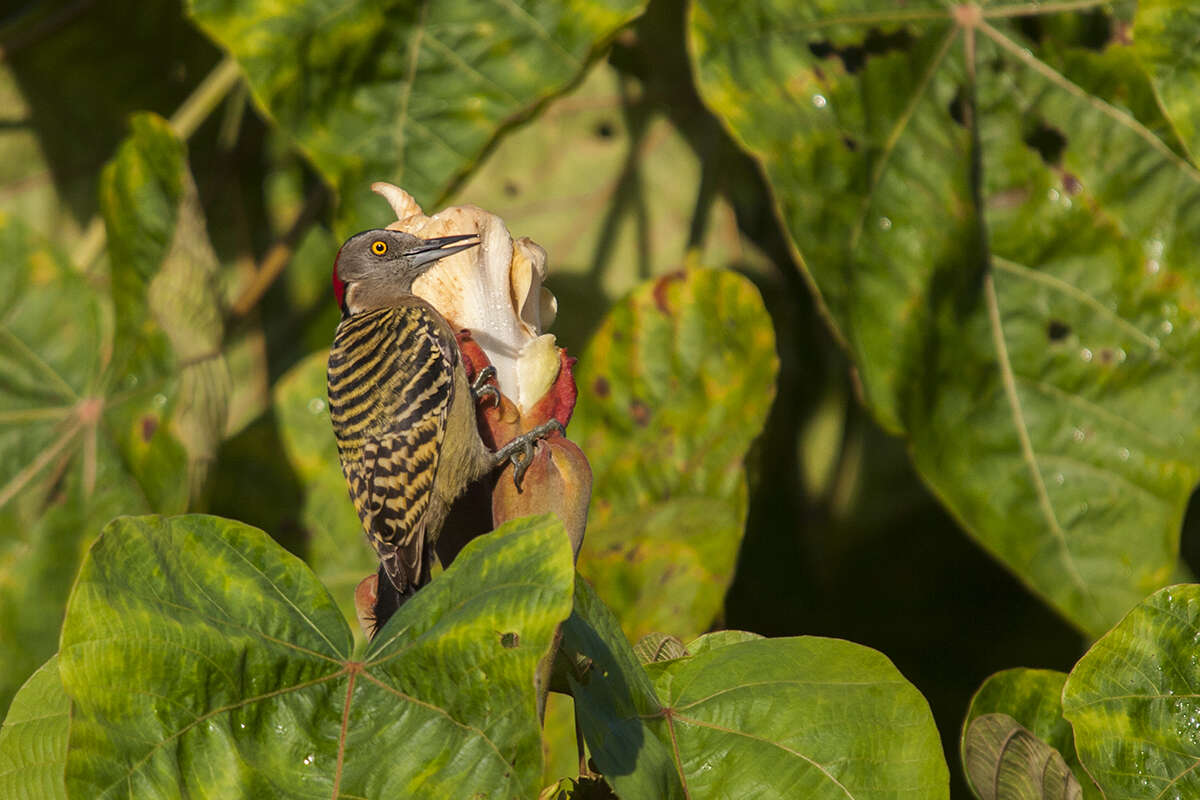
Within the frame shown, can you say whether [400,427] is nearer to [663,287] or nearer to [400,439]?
[400,439]

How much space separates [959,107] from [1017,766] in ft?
3.49

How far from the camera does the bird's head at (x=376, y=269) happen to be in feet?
5.01

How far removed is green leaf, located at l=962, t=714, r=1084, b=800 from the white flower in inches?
16.9

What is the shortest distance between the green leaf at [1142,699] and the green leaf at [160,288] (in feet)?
4.00

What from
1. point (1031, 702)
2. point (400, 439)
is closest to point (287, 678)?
point (400, 439)

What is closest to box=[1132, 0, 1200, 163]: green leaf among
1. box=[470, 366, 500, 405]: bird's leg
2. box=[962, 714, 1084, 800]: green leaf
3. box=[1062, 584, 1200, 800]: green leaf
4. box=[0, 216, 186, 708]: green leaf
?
box=[1062, 584, 1200, 800]: green leaf

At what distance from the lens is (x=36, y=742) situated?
3.04ft

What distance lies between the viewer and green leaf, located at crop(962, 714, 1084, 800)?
93 centimetres

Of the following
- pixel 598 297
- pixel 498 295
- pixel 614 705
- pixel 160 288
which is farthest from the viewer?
pixel 598 297

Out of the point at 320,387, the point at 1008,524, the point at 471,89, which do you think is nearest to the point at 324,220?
the point at 320,387

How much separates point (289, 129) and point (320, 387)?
0.41 m

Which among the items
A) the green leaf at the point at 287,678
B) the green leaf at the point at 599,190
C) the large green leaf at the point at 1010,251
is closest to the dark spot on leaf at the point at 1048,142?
the large green leaf at the point at 1010,251

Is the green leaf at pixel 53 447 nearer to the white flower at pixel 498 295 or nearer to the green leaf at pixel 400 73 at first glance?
the green leaf at pixel 400 73

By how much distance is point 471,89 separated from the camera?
5.54 feet
